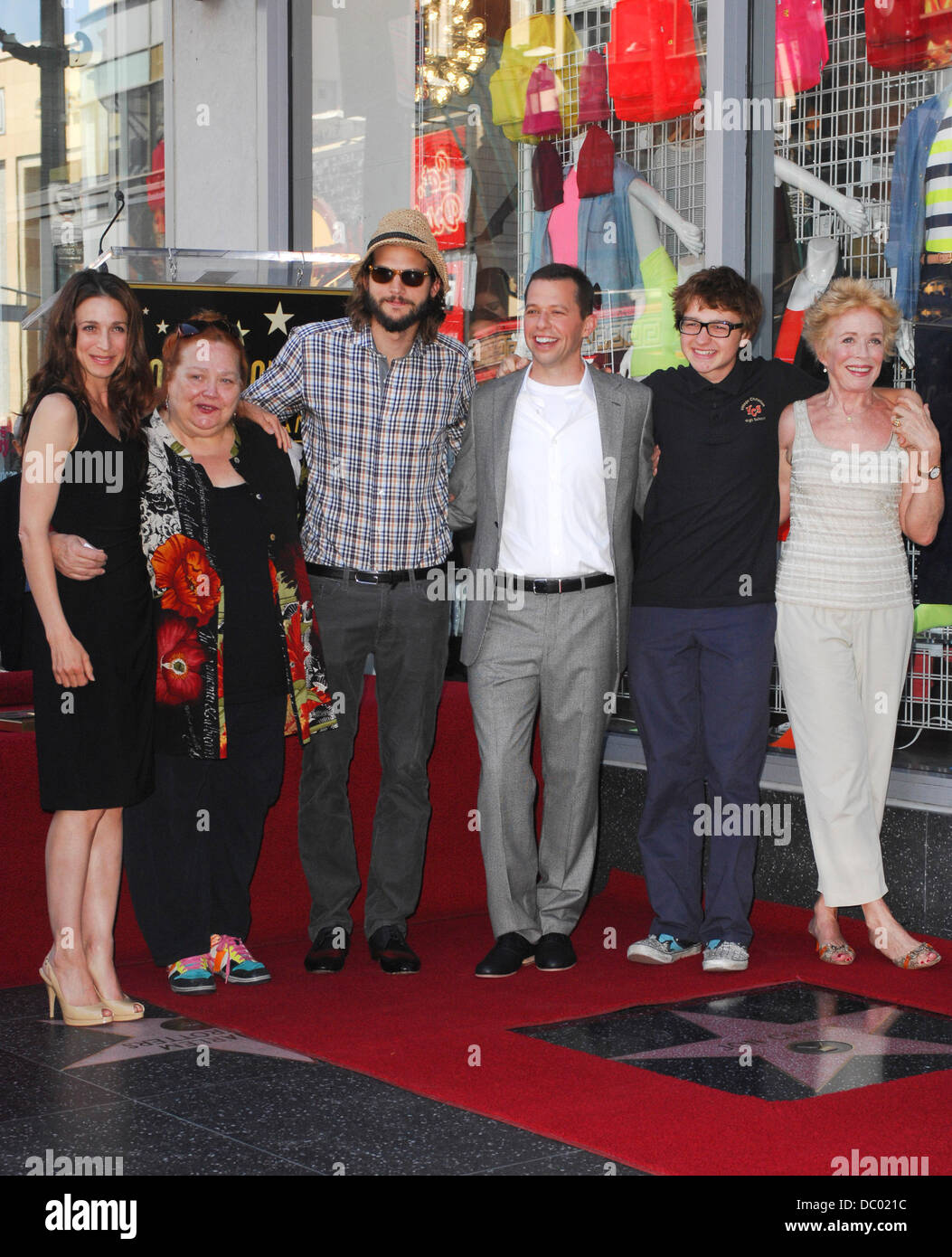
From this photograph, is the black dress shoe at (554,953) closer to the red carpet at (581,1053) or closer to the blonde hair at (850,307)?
the red carpet at (581,1053)

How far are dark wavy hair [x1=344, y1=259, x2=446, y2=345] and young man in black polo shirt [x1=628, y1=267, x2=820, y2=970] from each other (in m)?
0.63

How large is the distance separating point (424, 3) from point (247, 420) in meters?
3.36

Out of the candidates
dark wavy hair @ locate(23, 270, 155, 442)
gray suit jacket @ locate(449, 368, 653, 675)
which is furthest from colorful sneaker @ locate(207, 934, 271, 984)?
dark wavy hair @ locate(23, 270, 155, 442)

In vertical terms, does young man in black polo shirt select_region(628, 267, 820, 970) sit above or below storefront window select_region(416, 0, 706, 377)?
below

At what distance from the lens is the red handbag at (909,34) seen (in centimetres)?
489

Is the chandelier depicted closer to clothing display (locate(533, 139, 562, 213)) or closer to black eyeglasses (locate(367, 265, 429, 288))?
clothing display (locate(533, 139, 562, 213))

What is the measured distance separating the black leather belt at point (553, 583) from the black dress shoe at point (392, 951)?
104cm

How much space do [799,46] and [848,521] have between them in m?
1.91

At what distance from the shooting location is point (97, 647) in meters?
3.77

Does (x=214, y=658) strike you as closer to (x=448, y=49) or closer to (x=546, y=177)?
(x=546, y=177)

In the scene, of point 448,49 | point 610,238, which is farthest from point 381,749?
point 448,49

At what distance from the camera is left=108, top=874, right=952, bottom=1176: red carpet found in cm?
299
